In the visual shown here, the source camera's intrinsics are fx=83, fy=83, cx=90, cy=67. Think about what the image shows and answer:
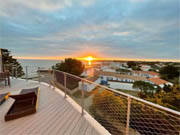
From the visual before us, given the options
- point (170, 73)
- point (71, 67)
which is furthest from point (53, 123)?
point (170, 73)

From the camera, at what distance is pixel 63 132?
4.87ft

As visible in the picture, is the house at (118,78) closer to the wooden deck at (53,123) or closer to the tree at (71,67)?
the tree at (71,67)

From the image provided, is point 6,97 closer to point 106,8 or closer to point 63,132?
point 63,132

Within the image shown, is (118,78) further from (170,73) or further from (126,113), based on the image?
(126,113)

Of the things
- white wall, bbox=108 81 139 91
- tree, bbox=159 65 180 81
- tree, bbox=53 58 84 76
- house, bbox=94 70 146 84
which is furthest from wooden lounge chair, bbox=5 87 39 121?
tree, bbox=159 65 180 81

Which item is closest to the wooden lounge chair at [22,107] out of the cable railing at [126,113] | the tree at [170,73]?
the cable railing at [126,113]

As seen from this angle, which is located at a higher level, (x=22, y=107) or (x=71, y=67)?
(x=71, y=67)

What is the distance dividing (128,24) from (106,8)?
3551 mm

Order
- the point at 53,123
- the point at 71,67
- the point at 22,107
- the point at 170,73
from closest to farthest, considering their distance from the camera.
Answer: the point at 53,123 < the point at 22,107 < the point at 71,67 < the point at 170,73

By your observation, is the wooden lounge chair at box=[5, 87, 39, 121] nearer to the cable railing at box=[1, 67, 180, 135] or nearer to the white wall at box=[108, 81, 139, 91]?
the cable railing at box=[1, 67, 180, 135]

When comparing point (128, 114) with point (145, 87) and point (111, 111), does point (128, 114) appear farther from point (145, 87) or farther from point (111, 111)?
point (145, 87)

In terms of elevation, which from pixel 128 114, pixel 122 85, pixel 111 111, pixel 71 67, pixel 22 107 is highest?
pixel 128 114

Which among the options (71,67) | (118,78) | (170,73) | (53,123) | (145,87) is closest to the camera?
(53,123)

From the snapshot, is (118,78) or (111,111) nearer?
(111,111)
